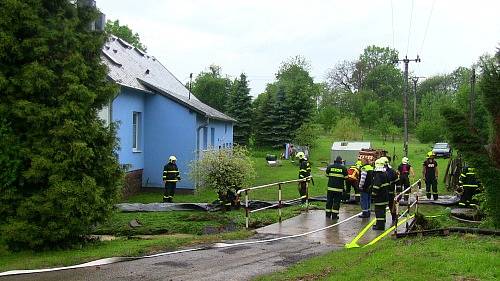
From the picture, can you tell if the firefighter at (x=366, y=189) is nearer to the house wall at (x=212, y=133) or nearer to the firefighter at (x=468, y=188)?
the firefighter at (x=468, y=188)

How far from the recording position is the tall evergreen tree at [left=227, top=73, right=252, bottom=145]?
57500 mm

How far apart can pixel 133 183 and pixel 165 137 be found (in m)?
2.72

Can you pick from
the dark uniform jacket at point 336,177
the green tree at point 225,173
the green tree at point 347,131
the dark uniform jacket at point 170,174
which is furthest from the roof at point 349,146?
the dark uniform jacket at point 336,177

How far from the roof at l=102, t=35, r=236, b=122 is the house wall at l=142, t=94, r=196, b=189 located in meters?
0.53

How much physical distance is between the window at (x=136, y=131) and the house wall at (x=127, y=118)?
0.45 feet

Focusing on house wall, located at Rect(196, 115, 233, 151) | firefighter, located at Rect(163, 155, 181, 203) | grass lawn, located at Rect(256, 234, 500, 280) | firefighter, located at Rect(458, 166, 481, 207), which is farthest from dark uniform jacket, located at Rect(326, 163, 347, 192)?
house wall, located at Rect(196, 115, 233, 151)

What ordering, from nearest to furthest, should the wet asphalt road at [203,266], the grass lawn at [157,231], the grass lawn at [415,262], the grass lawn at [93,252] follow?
the grass lawn at [415,262]
the wet asphalt road at [203,266]
the grass lawn at [93,252]
the grass lawn at [157,231]

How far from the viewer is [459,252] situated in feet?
26.5

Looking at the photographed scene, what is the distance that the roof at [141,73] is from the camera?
23.4m

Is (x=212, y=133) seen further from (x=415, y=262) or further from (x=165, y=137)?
(x=415, y=262)

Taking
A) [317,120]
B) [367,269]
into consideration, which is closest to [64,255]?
[367,269]

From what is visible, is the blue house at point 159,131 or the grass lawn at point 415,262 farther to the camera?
the blue house at point 159,131

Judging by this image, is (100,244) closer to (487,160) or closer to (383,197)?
(383,197)

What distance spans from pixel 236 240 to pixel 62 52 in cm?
557
